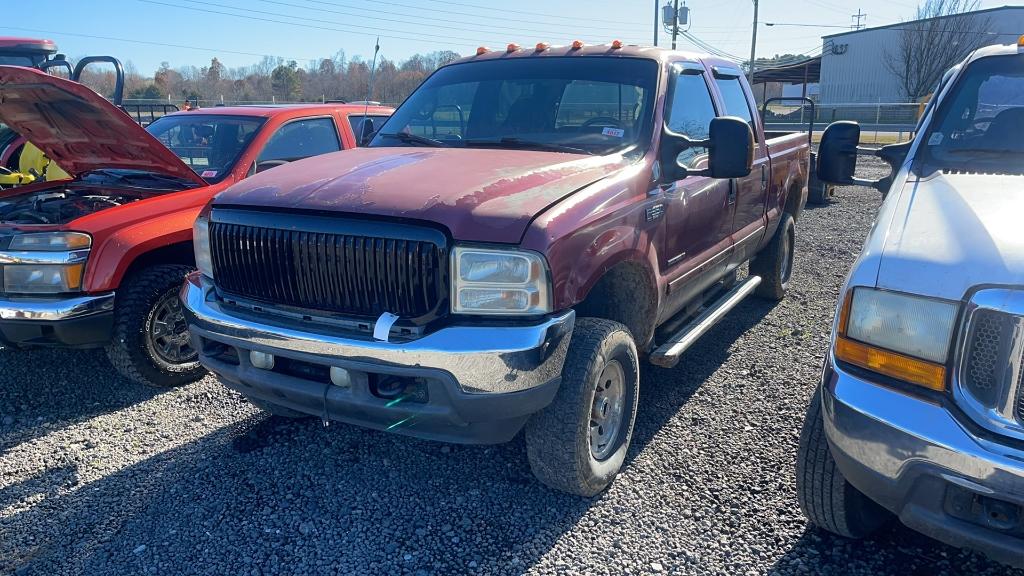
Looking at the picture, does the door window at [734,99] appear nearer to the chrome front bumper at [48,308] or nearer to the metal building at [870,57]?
the chrome front bumper at [48,308]

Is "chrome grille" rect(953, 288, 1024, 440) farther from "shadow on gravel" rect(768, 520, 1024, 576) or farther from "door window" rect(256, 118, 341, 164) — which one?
"door window" rect(256, 118, 341, 164)

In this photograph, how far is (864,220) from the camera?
10.3 m

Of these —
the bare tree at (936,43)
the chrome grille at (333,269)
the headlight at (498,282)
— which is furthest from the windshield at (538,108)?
the bare tree at (936,43)

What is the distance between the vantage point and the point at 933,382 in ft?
6.70

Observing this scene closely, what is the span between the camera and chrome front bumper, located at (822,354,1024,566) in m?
1.90

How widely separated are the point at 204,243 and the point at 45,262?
135 centimetres

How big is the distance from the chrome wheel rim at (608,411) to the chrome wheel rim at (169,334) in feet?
8.38

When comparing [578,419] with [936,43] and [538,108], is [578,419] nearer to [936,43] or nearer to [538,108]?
[538,108]

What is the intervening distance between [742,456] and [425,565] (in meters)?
1.69

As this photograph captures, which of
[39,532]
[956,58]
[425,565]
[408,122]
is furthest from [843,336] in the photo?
[956,58]

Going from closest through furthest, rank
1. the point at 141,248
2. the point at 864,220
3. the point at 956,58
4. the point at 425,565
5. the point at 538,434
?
the point at 425,565 → the point at 538,434 → the point at 141,248 → the point at 864,220 → the point at 956,58

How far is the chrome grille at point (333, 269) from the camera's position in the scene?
2.57 m

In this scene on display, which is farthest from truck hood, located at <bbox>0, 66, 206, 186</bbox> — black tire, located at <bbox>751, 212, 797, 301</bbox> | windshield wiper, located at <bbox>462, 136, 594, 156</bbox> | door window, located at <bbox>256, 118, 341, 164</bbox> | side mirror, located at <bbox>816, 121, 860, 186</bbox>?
black tire, located at <bbox>751, 212, 797, 301</bbox>

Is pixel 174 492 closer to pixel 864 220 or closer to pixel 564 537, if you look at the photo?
pixel 564 537
